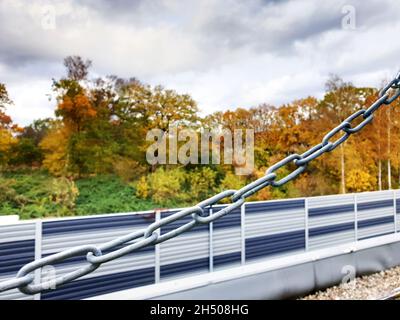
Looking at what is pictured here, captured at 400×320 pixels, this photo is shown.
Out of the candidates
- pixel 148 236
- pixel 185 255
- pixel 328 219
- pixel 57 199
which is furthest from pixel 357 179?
pixel 148 236

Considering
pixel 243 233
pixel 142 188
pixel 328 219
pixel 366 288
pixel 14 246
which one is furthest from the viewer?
pixel 142 188

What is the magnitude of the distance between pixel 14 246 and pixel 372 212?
6436 millimetres

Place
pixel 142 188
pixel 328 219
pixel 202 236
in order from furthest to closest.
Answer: pixel 142 188
pixel 328 219
pixel 202 236

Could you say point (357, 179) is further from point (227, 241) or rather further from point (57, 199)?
point (57, 199)

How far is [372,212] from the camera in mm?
6477

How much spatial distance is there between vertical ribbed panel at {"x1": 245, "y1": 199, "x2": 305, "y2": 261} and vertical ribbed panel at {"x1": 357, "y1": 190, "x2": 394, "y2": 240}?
1611mm

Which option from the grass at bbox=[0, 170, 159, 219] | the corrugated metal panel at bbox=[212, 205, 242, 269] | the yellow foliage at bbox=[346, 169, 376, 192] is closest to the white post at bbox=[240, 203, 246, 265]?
the corrugated metal panel at bbox=[212, 205, 242, 269]

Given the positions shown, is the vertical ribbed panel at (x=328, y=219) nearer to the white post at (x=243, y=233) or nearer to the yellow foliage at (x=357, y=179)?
the white post at (x=243, y=233)

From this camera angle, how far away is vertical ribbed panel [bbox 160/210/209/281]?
4.29 metres

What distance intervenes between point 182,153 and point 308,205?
17.3ft

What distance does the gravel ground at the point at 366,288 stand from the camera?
5.04 feet

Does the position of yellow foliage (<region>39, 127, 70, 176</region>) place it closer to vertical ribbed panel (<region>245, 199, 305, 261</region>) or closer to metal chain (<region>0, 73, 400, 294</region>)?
vertical ribbed panel (<region>245, 199, 305, 261</region>)

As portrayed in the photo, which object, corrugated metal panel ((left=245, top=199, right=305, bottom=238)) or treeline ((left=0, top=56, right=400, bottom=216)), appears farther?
treeline ((left=0, top=56, right=400, bottom=216))
